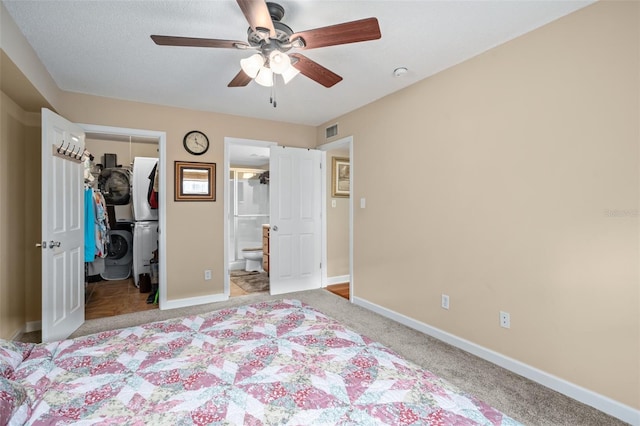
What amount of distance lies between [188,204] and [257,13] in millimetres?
2905

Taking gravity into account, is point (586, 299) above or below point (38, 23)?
below

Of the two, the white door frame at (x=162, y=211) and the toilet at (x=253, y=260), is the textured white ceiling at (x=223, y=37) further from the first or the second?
the toilet at (x=253, y=260)

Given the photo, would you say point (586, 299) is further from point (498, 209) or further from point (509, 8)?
point (509, 8)

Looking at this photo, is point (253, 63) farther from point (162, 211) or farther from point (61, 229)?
point (162, 211)

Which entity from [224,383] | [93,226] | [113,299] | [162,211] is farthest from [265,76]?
[113,299]

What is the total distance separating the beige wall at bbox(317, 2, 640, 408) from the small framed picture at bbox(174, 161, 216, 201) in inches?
94.4

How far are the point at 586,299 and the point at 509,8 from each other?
1.87 meters

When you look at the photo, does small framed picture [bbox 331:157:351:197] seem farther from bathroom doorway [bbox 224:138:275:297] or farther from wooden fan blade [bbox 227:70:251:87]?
wooden fan blade [bbox 227:70:251:87]

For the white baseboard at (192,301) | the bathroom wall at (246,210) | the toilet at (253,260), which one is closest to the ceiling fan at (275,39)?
the white baseboard at (192,301)


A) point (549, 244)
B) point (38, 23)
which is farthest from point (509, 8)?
point (38, 23)

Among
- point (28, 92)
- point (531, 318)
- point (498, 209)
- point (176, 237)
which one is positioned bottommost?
point (531, 318)

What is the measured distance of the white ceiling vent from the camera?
4.45 meters

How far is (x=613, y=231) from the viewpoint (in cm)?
188

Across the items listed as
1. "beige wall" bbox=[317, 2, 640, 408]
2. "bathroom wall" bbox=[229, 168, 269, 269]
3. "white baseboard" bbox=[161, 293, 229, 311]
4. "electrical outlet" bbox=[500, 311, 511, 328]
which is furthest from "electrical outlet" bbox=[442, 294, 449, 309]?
"bathroom wall" bbox=[229, 168, 269, 269]
